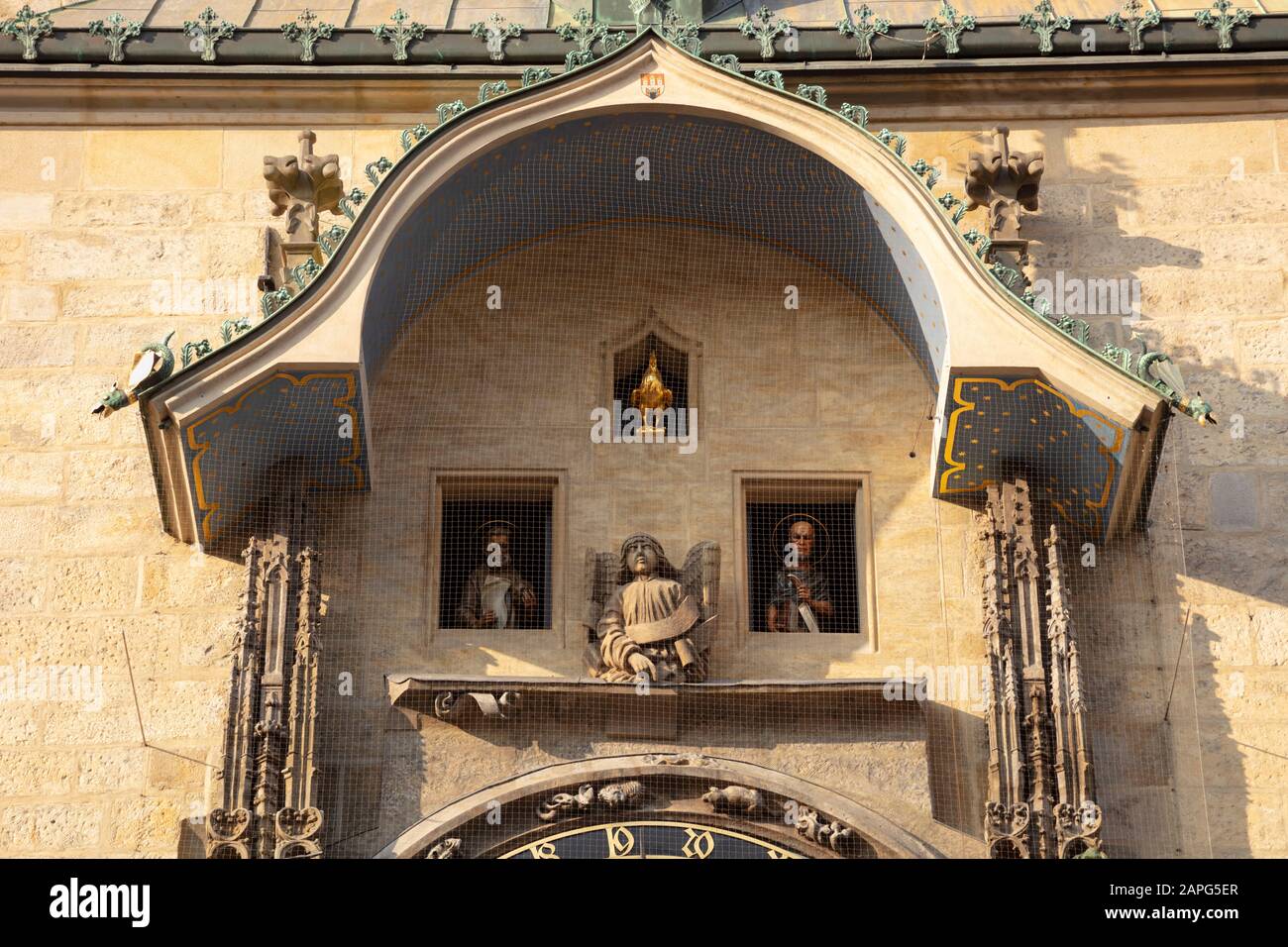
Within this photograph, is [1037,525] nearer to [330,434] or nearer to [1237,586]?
[1237,586]

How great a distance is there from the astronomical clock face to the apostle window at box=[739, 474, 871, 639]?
3.44 ft

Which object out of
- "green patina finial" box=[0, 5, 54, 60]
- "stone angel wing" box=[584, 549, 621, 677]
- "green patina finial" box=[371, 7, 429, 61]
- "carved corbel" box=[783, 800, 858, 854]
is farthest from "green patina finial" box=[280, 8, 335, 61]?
"carved corbel" box=[783, 800, 858, 854]

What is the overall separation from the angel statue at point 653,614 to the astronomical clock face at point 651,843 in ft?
2.04

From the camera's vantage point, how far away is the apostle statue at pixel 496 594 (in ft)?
37.9

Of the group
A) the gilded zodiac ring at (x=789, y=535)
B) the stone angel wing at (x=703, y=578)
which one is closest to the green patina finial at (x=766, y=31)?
the gilded zodiac ring at (x=789, y=535)

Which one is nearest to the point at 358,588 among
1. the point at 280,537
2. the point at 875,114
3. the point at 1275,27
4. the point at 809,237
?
the point at 280,537

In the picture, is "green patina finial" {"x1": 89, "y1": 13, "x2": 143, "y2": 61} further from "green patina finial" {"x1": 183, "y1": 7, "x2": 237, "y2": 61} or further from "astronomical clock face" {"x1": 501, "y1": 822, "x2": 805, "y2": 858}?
"astronomical clock face" {"x1": 501, "y1": 822, "x2": 805, "y2": 858}

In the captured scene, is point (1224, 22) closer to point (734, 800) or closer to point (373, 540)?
point (734, 800)

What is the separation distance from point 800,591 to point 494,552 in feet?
4.29

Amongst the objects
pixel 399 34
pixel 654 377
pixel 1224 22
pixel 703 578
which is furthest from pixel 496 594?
pixel 1224 22

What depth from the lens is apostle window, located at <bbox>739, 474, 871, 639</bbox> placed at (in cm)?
1159

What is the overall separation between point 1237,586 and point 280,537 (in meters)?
3.99

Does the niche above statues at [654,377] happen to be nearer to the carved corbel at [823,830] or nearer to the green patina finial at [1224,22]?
the carved corbel at [823,830]

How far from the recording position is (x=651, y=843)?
1086 cm
